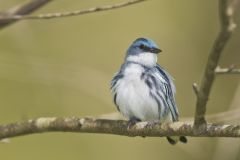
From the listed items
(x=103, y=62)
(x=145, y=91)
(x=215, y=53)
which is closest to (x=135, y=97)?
(x=145, y=91)

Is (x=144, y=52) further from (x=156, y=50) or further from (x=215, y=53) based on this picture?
(x=215, y=53)

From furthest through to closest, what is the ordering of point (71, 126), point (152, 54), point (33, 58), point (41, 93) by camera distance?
point (41, 93), point (33, 58), point (152, 54), point (71, 126)

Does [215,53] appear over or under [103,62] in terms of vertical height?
over

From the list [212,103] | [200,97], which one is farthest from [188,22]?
[200,97]

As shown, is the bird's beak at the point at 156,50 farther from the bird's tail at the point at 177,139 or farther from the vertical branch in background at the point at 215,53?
the vertical branch in background at the point at 215,53

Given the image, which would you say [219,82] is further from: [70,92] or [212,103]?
[70,92]

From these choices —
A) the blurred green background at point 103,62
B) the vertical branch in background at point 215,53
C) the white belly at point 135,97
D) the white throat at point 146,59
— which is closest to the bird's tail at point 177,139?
the white belly at point 135,97

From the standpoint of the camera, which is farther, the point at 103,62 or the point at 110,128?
the point at 103,62
